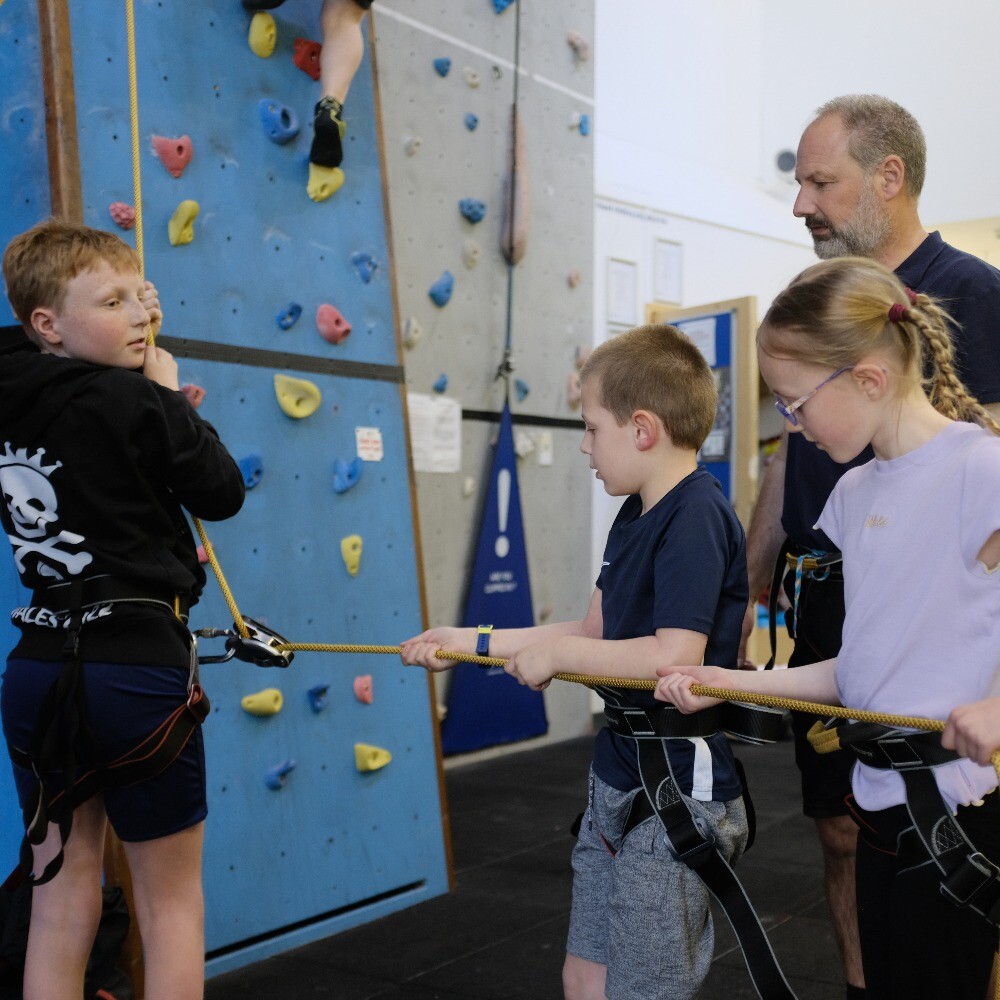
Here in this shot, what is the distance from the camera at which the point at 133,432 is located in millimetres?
1551

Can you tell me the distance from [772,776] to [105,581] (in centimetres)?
340

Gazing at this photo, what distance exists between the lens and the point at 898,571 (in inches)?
50.8

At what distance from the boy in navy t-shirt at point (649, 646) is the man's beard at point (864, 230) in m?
0.46

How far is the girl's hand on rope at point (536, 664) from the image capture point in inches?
59.8

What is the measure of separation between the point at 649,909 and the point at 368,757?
1381 millimetres

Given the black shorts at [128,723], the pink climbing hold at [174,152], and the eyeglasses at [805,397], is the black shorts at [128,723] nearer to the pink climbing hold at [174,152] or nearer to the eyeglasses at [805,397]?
the eyeglasses at [805,397]

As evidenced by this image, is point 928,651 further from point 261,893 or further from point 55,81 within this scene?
point 55,81

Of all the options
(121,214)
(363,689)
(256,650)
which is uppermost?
(121,214)

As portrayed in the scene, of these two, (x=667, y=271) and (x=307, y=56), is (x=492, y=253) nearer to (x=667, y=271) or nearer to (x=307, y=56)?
(x=667, y=271)

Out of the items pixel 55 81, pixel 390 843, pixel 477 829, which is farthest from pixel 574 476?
pixel 55 81

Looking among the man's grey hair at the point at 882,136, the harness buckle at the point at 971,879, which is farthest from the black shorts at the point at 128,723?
the man's grey hair at the point at 882,136

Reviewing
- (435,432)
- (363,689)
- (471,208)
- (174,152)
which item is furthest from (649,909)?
(471,208)

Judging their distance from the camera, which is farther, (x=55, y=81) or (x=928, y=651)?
(x=55, y=81)

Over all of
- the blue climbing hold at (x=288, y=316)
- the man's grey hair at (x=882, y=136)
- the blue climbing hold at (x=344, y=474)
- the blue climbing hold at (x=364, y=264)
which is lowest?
the blue climbing hold at (x=344, y=474)
